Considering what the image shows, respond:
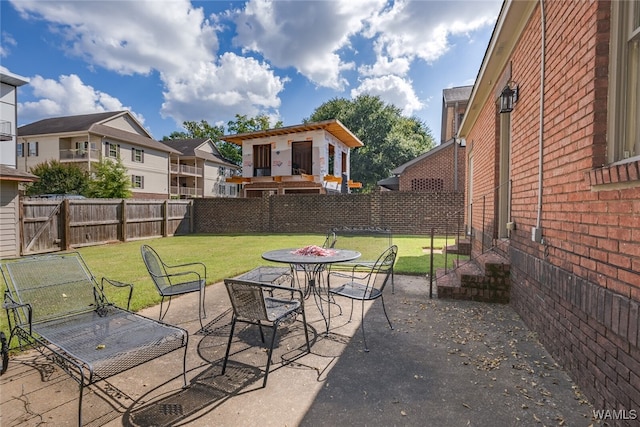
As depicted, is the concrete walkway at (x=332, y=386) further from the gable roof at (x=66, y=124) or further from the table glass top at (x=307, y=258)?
the gable roof at (x=66, y=124)

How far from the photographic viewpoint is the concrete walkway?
206 cm

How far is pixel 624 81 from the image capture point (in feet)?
6.63

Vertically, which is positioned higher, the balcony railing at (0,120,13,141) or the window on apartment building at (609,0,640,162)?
the balcony railing at (0,120,13,141)

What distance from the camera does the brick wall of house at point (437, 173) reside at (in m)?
16.2

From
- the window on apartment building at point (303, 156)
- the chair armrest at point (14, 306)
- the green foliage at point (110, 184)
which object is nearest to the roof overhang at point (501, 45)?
the chair armrest at point (14, 306)

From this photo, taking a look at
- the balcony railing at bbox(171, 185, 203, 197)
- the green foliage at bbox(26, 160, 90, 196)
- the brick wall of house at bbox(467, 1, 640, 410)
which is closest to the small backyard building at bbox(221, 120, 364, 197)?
the green foliage at bbox(26, 160, 90, 196)

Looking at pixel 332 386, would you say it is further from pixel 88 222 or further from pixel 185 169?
pixel 185 169

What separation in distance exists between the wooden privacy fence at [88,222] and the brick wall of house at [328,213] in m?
2.47

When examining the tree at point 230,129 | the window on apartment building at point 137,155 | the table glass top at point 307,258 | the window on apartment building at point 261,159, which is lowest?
the table glass top at point 307,258

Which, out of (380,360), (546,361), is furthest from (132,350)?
(546,361)

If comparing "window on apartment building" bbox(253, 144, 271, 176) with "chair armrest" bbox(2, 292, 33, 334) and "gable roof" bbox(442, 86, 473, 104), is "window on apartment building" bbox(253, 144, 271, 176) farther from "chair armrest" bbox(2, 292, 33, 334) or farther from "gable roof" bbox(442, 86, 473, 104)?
"chair armrest" bbox(2, 292, 33, 334)

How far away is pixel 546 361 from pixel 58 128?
103 feet

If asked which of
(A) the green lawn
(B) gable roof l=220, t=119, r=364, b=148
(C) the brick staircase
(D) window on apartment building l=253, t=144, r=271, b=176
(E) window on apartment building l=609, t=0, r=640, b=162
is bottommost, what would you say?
(A) the green lawn

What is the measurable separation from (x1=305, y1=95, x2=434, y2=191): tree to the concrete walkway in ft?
86.6
